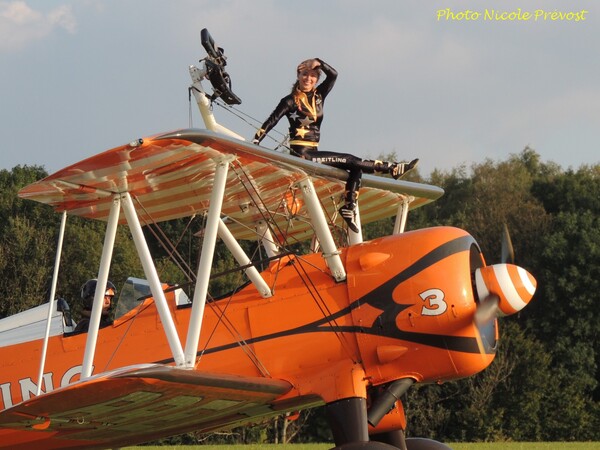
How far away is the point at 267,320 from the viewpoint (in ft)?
32.8

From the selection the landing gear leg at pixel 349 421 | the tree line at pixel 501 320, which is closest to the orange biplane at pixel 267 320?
the landing gear leg at pixel 349 421

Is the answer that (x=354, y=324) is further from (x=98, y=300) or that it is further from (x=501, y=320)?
(x=501, y=320)

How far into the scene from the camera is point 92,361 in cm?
979

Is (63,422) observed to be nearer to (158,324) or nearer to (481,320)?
(158,324)

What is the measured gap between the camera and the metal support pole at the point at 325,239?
9.77m

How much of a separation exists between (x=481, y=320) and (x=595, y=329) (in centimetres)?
3520

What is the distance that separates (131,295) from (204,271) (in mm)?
1744

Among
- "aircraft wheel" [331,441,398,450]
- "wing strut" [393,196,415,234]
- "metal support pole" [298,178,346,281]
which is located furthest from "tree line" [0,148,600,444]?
"aircraft wheel" [331,441,398,450]

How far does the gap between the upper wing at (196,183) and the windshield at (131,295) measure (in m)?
0.65

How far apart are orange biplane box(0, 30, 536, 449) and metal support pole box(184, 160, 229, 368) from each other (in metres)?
0.01

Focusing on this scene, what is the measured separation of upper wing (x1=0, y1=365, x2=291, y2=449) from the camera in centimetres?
821

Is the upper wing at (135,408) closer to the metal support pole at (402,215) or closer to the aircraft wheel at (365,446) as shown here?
the aircraft wheel at (365,446)

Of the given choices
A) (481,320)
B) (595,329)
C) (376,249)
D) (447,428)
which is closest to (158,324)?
(376,249)

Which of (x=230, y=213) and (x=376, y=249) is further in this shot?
(x=230, y=213)
